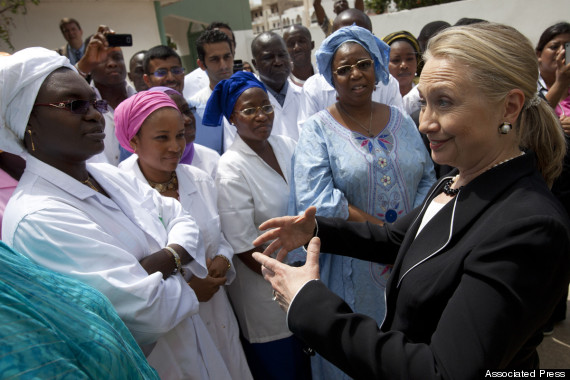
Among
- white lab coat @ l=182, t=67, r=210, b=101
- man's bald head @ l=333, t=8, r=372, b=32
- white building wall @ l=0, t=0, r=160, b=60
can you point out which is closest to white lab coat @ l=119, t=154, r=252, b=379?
white lab coat @ l=182, t=67, r=210, b=101

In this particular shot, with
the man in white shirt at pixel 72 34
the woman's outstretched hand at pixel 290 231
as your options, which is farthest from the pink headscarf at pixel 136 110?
the man in white shirt at pixel 72 34

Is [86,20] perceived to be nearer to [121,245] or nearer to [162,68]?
[162,68]

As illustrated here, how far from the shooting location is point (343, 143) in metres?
2.56

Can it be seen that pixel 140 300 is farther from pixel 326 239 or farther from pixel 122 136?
pixel 122 136

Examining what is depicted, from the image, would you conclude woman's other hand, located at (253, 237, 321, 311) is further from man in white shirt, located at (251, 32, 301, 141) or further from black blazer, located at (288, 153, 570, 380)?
man in white shirt, located at (251, 32, 301, 141)

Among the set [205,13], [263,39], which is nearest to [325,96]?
[263,39]

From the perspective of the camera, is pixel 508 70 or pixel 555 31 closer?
pixel 508 70

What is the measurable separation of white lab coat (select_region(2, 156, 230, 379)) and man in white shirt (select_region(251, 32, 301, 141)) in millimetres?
2365

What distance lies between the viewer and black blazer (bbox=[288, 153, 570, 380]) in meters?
1.10

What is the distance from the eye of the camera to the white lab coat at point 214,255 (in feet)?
8.11

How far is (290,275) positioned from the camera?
1504 millimetres

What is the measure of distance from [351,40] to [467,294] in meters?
2.05

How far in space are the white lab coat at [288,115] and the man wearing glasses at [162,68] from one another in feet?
3.29

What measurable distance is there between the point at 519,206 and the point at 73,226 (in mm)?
1592
